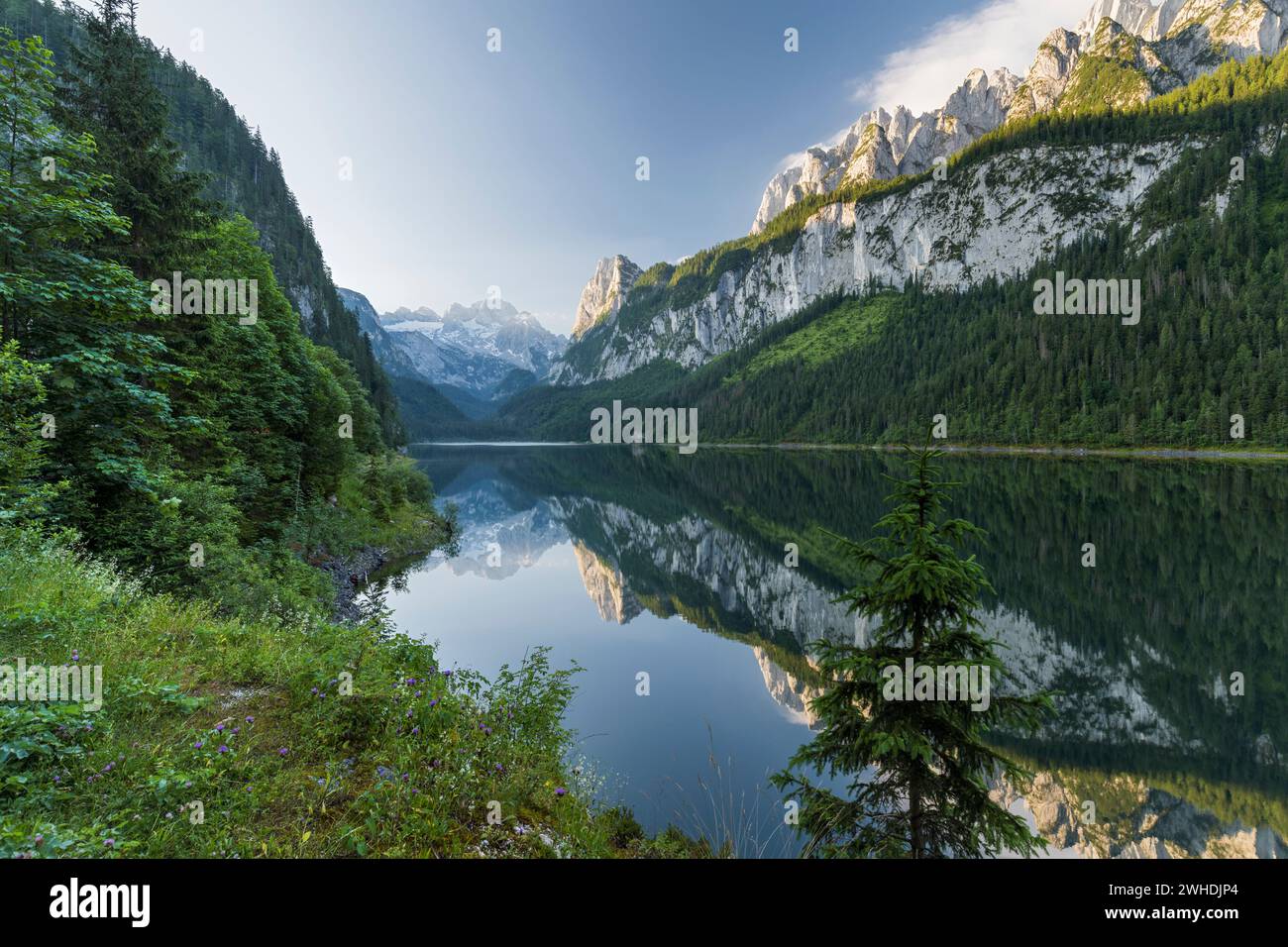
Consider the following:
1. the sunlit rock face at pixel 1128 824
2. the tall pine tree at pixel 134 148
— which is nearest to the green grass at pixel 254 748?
the sunlit rock face at pixel 1128 824

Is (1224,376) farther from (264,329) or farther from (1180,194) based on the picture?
(264,329)

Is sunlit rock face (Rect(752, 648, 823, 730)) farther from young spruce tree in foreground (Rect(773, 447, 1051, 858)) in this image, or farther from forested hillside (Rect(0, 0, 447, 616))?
forested hillside (Rect(0, 0, 447, 616))

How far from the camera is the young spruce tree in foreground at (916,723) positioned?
493 cm

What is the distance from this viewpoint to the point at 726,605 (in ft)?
74.4

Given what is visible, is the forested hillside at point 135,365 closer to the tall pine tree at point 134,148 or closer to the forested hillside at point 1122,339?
the tall pine tree at point 134,148

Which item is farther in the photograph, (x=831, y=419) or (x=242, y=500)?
(x=831, y=419)

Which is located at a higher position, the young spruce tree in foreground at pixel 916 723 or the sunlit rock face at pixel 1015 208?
the sunlit rock face at pixel 1015 208

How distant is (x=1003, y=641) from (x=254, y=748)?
1835 cm

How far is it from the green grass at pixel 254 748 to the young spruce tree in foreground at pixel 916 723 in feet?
8.16

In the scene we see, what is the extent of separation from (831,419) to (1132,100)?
184946mm

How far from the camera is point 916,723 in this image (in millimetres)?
5109

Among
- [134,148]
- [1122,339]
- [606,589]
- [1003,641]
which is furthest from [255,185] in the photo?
[1122,339]
